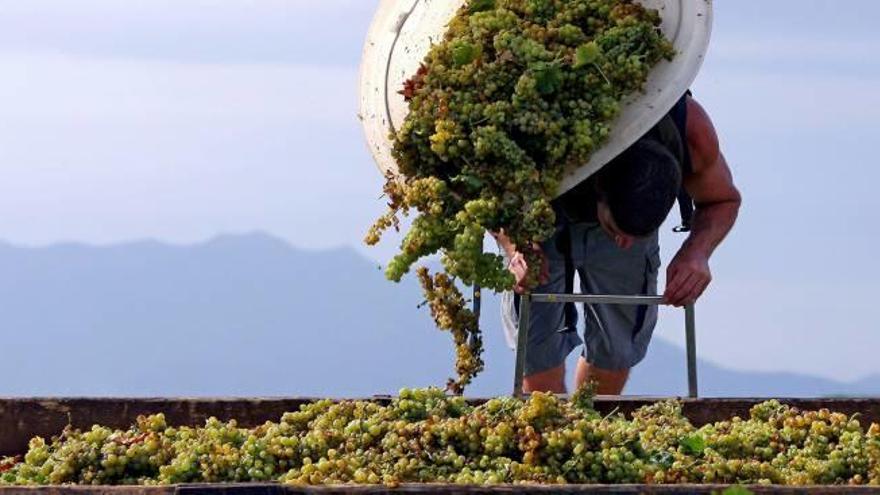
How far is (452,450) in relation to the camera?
250 inches

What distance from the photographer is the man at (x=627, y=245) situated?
8.92m

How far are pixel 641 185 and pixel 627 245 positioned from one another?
2.52 feet

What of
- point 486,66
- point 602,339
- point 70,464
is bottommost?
point 70,464

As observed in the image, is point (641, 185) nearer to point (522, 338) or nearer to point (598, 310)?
point (522, 338)

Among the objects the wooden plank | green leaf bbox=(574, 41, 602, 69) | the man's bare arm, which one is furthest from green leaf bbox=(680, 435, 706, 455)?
the man's bare arm

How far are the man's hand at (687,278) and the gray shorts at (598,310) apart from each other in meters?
0.61

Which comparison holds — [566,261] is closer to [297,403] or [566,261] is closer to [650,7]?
[650,7]

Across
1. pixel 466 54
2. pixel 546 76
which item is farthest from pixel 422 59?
pixel 546 76

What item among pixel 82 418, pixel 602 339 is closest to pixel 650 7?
pixel 602 339

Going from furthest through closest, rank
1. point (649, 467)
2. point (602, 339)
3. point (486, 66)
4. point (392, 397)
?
1. point (602, 339)
2. point (486, 66)
3. point (392, 397)
4. point (649, 467)

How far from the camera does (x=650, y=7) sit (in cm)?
897

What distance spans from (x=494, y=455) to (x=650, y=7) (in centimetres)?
326

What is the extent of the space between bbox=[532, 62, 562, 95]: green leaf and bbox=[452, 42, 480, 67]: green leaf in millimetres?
278

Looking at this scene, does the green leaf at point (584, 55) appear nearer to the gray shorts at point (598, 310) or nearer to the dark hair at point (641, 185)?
the dark hair at point (641, 185)
